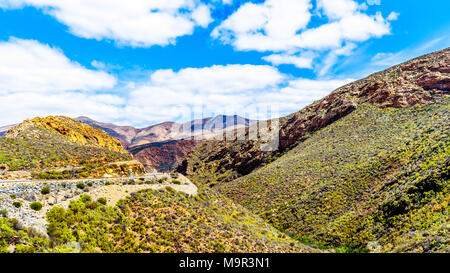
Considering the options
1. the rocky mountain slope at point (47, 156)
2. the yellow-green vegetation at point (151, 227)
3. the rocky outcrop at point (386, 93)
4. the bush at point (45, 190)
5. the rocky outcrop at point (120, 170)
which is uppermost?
the rocky outcrop at point (386, 93)

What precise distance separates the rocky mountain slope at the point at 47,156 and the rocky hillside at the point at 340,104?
167 ft

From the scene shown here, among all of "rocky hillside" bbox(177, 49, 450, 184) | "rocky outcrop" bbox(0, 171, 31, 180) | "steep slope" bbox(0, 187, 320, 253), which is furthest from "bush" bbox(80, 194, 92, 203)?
"rocky hillside" bbox(177, 49, 450, 184)

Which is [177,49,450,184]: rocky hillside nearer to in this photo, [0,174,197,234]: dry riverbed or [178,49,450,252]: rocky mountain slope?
[178,49,450,252]: rocky mountain slope

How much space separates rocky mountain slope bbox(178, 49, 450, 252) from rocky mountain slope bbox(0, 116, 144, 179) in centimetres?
2563

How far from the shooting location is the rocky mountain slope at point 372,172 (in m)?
21.5

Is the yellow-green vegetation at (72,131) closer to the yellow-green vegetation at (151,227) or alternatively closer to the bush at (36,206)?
the bush at (36,206)

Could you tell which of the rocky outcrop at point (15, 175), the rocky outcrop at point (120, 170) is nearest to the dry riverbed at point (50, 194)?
the rocky outcrop at point (120, 170)

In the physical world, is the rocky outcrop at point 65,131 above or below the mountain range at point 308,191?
above

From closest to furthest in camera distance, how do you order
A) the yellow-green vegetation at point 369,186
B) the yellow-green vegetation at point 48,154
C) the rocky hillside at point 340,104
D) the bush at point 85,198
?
1. the bush at point 85,198
2. the yellow-green vegetation at point 369,186
3. the yellow-green vegetation at point 48,154
4. the rocky hillside at point 340,104

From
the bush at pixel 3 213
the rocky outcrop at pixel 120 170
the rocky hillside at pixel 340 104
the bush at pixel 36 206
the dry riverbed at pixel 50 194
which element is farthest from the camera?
the rocky hillside at pixel 340 104

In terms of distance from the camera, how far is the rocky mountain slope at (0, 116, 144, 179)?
20188 millimetres

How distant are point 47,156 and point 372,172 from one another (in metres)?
42.7

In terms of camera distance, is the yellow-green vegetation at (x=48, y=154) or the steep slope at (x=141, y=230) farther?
the yellow-green vegetation at (x=48, y=154)
